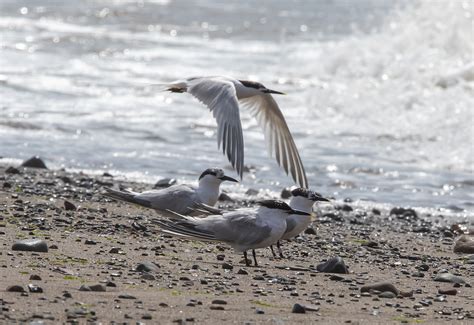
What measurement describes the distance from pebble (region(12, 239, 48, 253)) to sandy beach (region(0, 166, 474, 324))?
6 cm

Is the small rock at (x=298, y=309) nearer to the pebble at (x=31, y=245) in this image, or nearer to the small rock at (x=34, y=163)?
the pebble at (x=31, y=245)

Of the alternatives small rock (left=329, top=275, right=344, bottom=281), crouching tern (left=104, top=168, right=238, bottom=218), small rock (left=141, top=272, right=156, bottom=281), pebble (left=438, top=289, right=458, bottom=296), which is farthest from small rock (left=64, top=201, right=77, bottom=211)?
pebble (left=438, top=289, right=458, bottom=296)

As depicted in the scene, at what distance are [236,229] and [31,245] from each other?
4.26ft

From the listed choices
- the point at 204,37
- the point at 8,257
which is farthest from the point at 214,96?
the point at 204,37

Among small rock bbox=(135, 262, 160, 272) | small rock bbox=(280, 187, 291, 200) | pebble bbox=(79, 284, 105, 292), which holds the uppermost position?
pebble bbox=(79, 284, 105, 292)

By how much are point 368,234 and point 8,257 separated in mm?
3413

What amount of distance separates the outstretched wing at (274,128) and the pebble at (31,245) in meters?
3.40

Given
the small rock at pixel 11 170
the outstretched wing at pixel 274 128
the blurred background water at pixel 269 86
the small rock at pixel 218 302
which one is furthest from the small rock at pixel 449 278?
the small rock at pixel 11 170

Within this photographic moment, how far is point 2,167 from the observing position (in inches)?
405

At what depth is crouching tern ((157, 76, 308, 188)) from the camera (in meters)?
7.77

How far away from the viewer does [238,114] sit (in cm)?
796

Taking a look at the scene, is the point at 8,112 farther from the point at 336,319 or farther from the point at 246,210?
the point at 336,319

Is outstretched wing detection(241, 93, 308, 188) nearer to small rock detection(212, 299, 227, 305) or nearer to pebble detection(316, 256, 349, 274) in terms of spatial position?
pebble detection(316, 256, 349, 274)

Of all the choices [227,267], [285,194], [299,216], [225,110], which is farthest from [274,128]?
[227,267]
